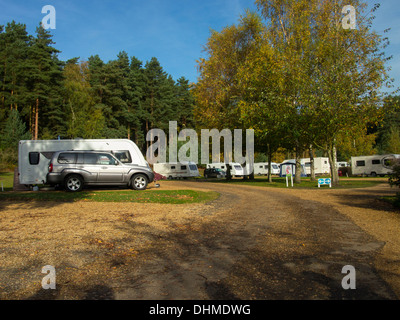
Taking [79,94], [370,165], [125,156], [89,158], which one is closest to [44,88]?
[79,94]

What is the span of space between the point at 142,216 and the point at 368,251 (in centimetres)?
578

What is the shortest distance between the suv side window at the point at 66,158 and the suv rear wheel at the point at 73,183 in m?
0.69

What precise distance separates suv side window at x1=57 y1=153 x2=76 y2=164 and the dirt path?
5831 millimetres

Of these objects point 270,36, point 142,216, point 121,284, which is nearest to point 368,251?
point 121,284

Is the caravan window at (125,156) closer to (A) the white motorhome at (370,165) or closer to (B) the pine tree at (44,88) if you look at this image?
(B) the pine tree at (44,88)

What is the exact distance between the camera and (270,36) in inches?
1048

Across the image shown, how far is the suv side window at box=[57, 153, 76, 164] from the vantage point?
15.3 metres

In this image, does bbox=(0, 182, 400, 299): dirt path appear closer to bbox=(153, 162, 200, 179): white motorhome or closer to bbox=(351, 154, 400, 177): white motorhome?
bbox=(153, 162, 200, 179): white motorhome

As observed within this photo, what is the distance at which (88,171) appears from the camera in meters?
15.4

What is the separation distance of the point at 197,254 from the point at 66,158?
1193cm

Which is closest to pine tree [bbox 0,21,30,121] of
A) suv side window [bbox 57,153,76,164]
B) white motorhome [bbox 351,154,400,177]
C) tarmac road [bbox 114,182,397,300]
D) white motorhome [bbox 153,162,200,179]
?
white motorhome [bbox 153,162,200,179]

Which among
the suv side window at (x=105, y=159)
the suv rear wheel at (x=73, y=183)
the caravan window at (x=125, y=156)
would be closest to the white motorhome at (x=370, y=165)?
the caravan window at (x=125, y=156)

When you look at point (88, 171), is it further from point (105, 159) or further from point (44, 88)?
point (44, 88)

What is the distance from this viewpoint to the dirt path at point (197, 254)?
3.70 meters
